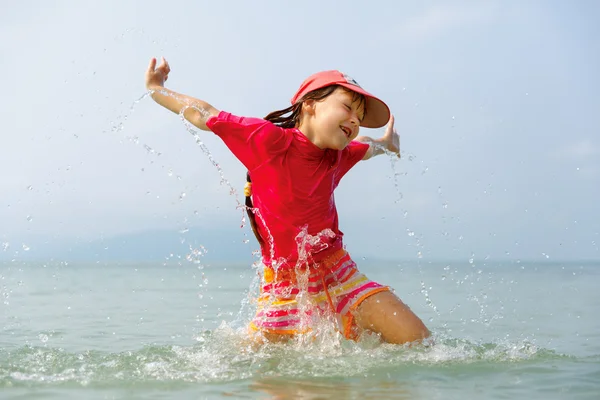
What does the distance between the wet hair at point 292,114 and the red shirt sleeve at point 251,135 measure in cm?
22

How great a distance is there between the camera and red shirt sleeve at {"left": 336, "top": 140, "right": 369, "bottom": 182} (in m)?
4.60

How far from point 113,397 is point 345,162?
198 centimetres

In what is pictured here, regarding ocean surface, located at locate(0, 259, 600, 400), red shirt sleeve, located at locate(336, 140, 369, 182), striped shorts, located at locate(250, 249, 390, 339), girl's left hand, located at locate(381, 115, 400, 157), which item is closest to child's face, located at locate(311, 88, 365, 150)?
red shirt sleeve, located at locate(336, 140, 369, 182)

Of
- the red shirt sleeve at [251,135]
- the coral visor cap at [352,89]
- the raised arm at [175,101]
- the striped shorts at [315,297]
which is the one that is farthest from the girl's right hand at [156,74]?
the striped shorts at [315,297]

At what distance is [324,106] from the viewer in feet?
14.0

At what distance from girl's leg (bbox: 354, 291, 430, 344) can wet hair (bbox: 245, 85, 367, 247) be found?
2.31 ft

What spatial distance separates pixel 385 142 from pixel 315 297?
1.23 m

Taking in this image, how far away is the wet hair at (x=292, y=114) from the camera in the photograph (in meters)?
4.30

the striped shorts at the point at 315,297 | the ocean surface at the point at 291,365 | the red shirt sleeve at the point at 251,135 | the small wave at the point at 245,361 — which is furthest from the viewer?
the striped shorts at the point at 315,297

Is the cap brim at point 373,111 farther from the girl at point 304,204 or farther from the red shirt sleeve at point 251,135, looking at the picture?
the red shirt sleeve at point 251,135

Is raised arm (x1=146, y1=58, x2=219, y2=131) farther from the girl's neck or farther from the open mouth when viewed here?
the open mouth

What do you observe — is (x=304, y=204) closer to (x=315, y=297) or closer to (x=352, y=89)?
(x=315, y=297)

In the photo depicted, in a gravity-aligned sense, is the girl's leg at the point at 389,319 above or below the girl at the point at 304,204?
below

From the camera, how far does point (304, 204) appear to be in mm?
4289
